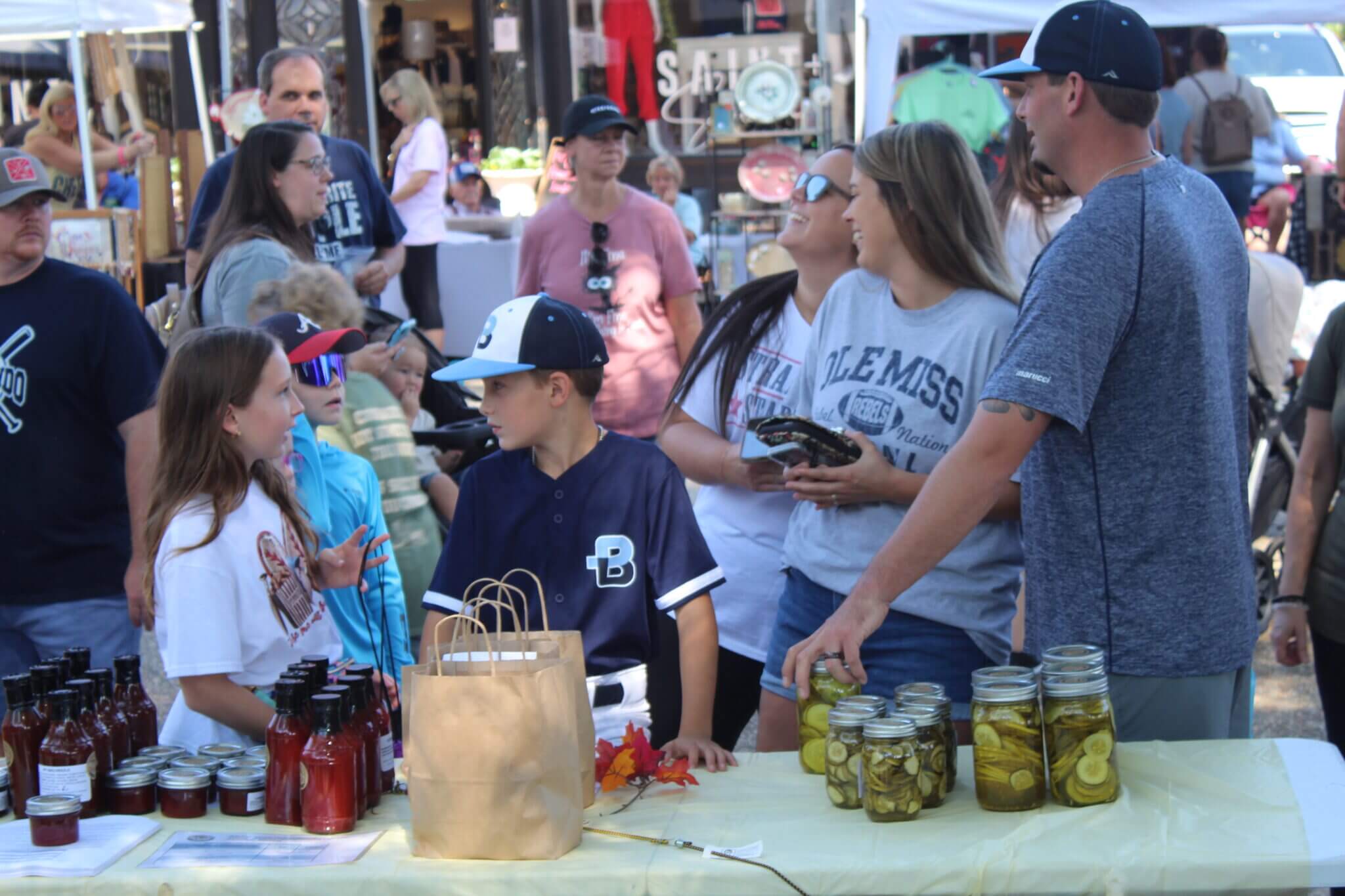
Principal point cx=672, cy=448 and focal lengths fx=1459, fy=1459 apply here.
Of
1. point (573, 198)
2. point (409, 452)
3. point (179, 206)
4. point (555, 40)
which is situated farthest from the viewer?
point (555, 40)

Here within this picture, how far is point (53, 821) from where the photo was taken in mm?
2205

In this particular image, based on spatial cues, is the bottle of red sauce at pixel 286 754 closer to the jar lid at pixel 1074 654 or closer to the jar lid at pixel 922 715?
the jar lid at pixel 922 715

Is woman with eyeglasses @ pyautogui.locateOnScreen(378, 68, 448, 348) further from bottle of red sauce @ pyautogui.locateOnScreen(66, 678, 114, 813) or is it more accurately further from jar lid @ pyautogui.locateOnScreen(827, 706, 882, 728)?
jar lid @ pyautogui.locateOnScreen(827, 706, 882, 728)

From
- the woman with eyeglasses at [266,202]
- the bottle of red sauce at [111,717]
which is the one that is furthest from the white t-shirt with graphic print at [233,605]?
the woman with eyeglasses at [266,202]

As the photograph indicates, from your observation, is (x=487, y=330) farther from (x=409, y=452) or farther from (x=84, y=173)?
(x=84, y=173)

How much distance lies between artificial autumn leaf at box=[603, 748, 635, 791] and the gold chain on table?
11 centimetres

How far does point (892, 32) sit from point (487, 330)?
143 inches

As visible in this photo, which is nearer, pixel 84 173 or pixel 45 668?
pixel 45 668

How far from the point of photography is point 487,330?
2824 mm

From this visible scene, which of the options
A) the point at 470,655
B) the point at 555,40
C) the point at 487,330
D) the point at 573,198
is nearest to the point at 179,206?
the point at 555,40

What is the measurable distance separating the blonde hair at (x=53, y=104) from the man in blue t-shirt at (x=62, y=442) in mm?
6094

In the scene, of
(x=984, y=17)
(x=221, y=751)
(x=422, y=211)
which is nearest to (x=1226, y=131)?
(x=984, y=17)

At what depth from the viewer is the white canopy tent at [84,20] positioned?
779 centimetres

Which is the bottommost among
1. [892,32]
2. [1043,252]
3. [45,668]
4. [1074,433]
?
[45,668]
